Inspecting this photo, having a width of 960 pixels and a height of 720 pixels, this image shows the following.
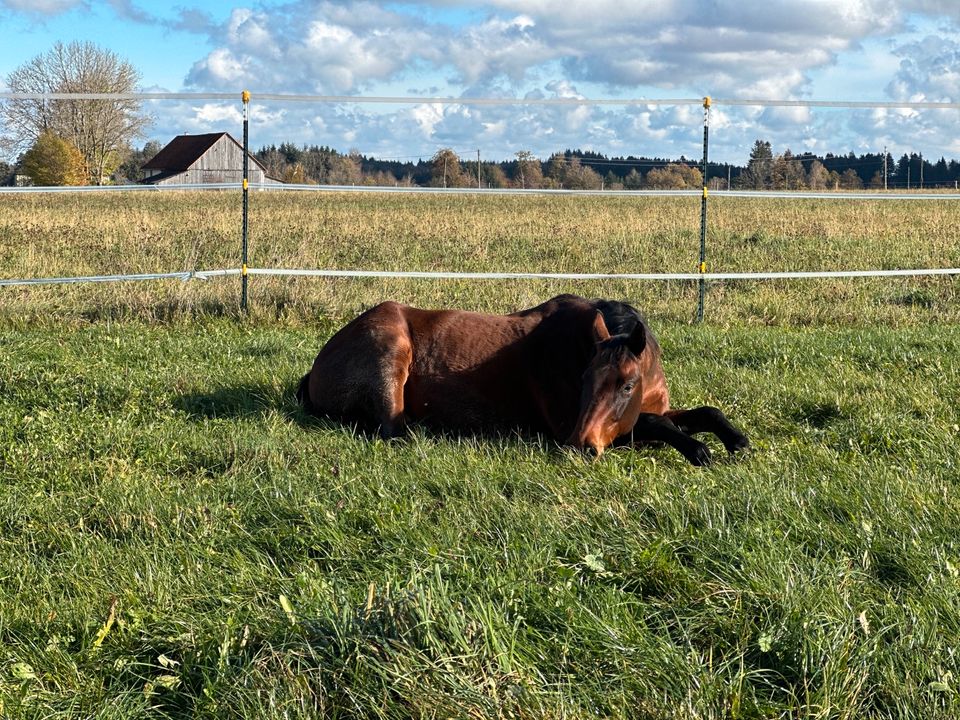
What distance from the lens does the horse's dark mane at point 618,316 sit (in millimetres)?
5219

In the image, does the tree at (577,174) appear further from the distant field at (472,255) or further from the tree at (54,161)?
the tree at (54,161)

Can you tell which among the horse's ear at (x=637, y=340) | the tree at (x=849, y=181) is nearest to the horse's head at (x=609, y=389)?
the horse's ear at (x=637, y=340)

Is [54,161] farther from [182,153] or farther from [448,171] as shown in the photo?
[182,153]

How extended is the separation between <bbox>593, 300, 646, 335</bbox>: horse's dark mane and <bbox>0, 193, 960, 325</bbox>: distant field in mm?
4099

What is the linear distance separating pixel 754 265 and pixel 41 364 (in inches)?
383

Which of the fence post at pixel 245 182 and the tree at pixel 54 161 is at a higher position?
the tree at pixel 54 161

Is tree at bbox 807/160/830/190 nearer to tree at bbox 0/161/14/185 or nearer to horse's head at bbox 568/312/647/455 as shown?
tree at bbox 0/161/14/185

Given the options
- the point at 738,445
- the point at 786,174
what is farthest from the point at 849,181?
the point at 738,445

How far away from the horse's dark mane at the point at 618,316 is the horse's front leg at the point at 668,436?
0.52 m

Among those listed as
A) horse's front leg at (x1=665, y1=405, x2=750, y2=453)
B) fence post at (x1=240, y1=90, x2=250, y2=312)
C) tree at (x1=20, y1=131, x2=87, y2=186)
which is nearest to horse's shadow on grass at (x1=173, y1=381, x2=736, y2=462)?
horse's front leg at (x1=665, y1=405, x2=750, y2=453)

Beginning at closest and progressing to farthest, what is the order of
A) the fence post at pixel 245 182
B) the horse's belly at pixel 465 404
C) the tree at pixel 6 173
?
the horse's belly at pixel 465 404, the fence post at pixel 245 182, the tree at pixel 6 173

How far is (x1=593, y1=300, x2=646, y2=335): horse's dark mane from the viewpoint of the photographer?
5.22 meters

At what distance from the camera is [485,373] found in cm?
543

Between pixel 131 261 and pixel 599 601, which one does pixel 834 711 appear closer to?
pixel 599 601
